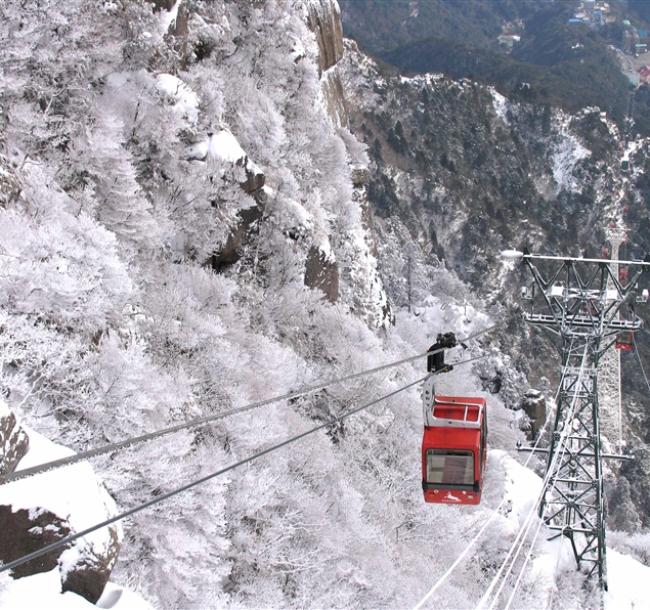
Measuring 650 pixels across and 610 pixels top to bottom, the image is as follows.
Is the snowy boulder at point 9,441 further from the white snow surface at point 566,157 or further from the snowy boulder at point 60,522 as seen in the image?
the white snow surface at point 566,157

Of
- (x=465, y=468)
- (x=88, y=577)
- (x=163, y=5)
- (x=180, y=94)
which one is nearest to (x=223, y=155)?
(x=180, y=94)

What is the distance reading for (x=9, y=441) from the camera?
1033 centimetres

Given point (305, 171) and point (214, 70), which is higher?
point (214, 70)

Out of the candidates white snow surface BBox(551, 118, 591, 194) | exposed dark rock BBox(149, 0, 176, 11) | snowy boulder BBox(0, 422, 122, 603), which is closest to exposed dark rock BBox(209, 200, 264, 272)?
exposed dark rock BBox(149, 0, 176, 11)

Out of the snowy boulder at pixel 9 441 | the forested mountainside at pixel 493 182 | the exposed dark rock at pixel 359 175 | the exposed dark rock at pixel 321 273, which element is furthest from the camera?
the forested mountainside at pixel 493 182

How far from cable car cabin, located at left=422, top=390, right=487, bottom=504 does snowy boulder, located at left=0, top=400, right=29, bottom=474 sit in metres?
7.01

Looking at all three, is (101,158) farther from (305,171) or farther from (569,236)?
(569,236)

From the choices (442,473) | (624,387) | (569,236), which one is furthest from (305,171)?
(569,236)

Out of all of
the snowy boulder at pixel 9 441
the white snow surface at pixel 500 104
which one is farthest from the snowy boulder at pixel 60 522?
the white snow surface at pixel 500 104

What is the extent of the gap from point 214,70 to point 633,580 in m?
27.6

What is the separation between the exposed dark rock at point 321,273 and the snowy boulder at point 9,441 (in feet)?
87.1

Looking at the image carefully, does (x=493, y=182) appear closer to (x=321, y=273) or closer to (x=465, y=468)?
(x=321, y=273)

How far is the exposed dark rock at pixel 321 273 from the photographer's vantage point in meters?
37.0

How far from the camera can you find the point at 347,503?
27.7 m
